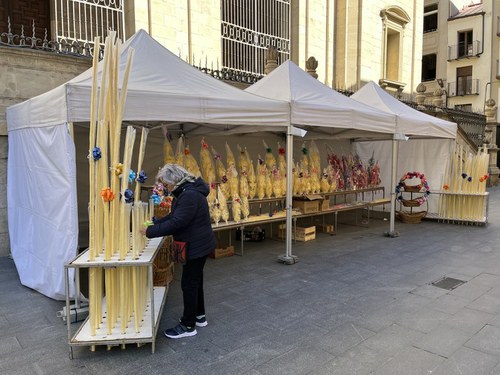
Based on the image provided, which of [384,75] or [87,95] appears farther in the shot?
[384,75]

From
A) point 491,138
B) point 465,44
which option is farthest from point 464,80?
point 491,138

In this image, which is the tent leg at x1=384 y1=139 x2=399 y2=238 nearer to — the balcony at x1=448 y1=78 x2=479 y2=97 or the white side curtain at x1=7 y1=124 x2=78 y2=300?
the white side curtain at x1=7 y1=124 x2=78 y2=300

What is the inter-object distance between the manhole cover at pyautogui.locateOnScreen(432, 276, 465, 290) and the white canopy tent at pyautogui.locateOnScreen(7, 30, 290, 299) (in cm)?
284

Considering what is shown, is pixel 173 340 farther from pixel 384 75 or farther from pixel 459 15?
pixel 459 15

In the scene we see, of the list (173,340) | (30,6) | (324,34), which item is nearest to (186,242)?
(173,340)

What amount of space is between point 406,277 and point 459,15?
2846cm

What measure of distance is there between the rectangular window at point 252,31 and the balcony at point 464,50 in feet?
67.0

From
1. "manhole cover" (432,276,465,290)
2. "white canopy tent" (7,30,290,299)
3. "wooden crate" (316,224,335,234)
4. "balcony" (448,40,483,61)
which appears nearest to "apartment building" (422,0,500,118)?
"balcony" (448,40,483,61)

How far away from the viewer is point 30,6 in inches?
344

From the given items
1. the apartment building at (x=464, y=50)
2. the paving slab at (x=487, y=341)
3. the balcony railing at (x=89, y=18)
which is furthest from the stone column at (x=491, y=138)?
the paving slab at (x=487, y=341)

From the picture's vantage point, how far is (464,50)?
27.4 metres

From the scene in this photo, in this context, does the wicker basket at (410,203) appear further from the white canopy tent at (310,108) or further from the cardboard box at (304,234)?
the cardboard box at (304,234)

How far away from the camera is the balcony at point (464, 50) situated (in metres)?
26.4

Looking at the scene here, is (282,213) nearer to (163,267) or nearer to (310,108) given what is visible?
(310,108)
